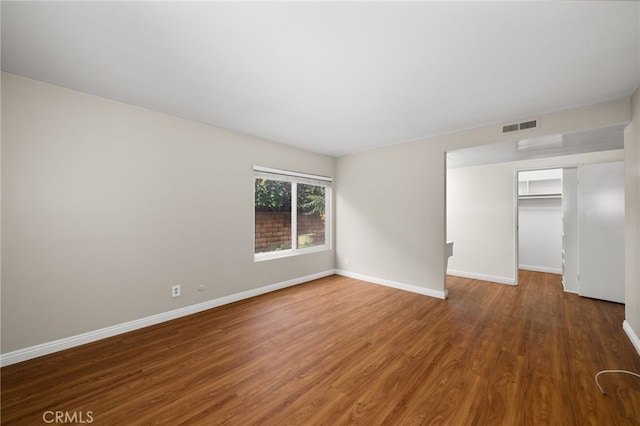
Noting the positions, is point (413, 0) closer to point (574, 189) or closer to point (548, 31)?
point (548, 31)

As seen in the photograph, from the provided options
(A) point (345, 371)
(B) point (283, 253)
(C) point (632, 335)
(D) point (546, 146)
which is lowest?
(A) point (345, 371)

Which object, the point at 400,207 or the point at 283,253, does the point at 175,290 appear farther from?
the point at 400,207

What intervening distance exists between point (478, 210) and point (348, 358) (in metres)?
4.28

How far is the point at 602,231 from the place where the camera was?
358 centimetres

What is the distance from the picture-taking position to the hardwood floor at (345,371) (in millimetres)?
1581

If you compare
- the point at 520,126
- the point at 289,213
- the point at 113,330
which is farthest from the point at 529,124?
the point at 113,330

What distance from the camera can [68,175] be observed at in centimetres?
236

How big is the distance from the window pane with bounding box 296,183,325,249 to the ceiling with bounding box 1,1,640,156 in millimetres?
2030

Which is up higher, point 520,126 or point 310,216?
point 520,126

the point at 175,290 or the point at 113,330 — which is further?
the point at 175,290

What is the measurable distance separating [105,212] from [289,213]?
8.51ft

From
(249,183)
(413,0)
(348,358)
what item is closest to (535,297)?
(348,358)

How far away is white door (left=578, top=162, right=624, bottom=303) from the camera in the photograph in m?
3.48

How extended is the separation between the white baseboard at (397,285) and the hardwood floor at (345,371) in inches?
21.1
